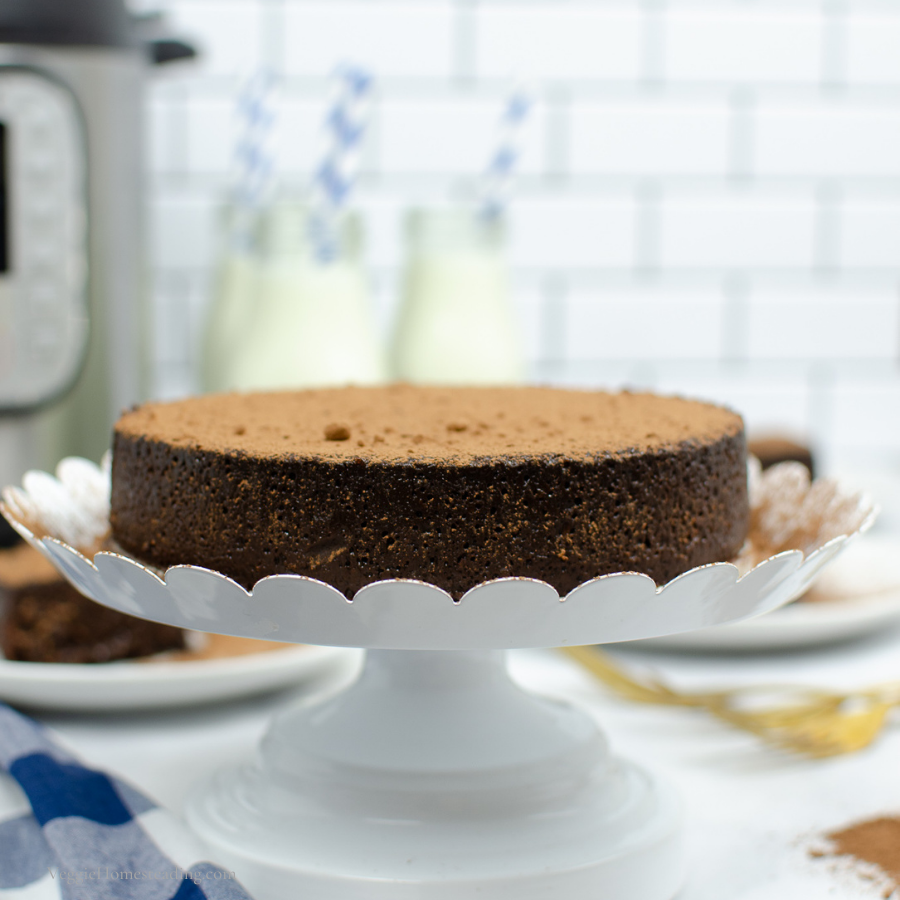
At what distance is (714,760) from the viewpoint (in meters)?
0.71

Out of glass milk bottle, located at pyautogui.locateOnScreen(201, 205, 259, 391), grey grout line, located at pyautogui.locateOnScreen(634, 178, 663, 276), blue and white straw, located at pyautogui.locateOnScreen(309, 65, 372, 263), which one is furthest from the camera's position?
grey grout line, located at pyautogui.locateOnScreen(634, 178, 663, 276)

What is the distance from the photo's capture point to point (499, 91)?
56.9 inches

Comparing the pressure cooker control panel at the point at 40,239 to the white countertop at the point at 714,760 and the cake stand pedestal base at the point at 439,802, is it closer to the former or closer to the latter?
the white countertop at the point at 714,760

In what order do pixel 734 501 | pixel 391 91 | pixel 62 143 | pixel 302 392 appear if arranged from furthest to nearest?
pixel 391 91 → pixel 62 143 → pixel 302 392 → pixel 734 501

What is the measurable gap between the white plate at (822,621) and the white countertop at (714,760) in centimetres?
2

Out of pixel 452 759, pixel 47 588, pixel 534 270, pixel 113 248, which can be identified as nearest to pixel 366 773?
pixel 452 759

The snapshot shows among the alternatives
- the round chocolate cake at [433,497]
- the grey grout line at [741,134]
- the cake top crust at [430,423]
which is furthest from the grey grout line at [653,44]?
the round chocolate cake at [433,497]

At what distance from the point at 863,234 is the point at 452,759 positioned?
3.95ft

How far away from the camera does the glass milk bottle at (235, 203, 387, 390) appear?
1.14m

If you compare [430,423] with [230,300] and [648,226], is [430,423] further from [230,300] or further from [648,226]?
[648,226]

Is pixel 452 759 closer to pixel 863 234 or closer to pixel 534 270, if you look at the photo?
pixel 534 270

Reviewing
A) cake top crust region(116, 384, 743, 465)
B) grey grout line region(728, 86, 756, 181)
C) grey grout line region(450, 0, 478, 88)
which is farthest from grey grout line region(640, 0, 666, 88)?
cake top crust region(116, 384, 743, 465)

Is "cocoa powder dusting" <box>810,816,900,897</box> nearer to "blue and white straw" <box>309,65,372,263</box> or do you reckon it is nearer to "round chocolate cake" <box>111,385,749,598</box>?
"round chocolate cake" <box>111,385,749,598</box>

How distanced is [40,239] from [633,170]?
79cm
